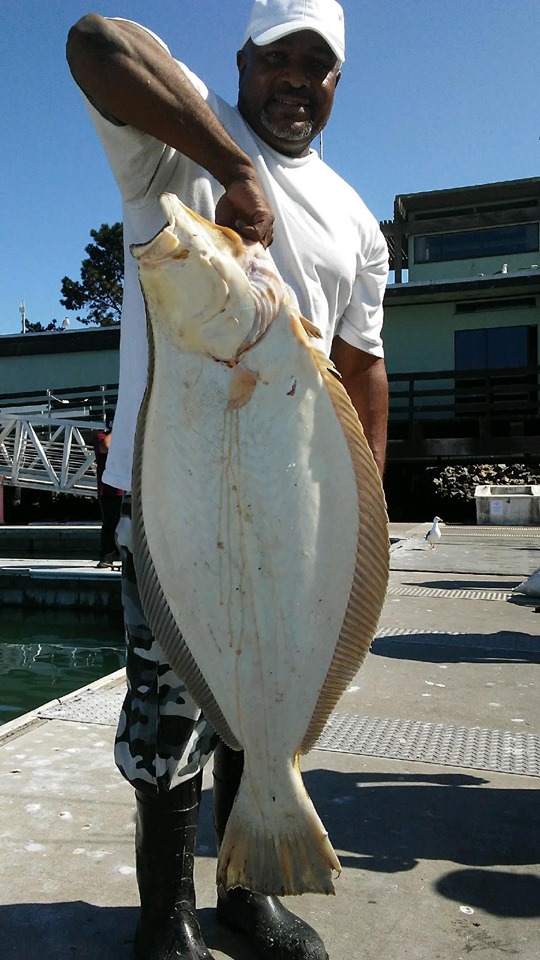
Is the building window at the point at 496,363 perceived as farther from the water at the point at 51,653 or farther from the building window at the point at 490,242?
the water at the point at 51,653

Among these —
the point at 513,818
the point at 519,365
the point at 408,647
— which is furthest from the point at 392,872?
the point at 519,365

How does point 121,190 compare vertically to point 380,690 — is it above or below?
above

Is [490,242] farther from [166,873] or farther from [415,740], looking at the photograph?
[166,873]

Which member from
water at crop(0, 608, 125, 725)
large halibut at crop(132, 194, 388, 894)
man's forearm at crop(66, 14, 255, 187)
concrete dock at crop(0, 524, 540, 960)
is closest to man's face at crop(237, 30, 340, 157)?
man's forearm at crop(66, 14, 255, 187)

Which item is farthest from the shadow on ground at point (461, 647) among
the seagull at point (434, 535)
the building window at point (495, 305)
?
the building window at point (495, 305)

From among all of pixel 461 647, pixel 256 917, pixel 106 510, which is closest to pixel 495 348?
pixel 106 510

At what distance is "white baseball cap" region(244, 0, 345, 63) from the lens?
59.8 inches

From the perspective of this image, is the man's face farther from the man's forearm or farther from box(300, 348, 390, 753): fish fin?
box(300, 348, 390, 753): fish fin

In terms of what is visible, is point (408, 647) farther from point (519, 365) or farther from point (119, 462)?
point (519, 365)

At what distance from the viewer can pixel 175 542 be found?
1.33 metres

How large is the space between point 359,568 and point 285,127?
0.93 m

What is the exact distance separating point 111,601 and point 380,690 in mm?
5299

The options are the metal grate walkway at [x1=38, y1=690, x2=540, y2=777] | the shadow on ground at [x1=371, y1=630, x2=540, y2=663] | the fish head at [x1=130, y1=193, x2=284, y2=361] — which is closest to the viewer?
the fish head at [x1=130, y1=193, x2=284, y2=361]

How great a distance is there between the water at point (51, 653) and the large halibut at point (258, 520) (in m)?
4.81
